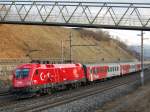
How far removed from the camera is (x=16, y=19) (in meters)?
52.0

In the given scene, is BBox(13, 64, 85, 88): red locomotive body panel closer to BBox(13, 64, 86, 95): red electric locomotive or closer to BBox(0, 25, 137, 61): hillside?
BBox(13, 64, 86, 95): red electric locomotive

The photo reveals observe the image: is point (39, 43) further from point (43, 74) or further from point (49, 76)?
point (43, 74)

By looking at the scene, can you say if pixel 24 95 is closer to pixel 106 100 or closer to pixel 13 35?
pixel 106 100

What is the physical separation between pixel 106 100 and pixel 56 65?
32.5 feet

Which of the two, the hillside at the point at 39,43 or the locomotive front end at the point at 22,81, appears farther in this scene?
the hillside at the point at 39,43

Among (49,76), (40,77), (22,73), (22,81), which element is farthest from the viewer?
(49,76)

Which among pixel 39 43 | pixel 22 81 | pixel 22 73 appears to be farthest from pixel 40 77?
pixel 39 43

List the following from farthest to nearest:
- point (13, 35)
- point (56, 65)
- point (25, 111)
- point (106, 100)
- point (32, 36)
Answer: point (32, 36)
point (13, 35)
point (56, 65)
point (106, 100)
point (25, 111)

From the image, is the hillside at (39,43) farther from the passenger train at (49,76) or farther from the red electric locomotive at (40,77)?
the red electric locomotive at (40,77)

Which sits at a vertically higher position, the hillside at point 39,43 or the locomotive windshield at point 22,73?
the hillside at point 39,43

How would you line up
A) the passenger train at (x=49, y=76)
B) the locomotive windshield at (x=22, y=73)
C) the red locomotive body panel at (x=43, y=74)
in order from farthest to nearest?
the locomotive windshield at (x=22, y=73) → the red locomotive body panel at (x=43, y=74) → the passenger train at (x=49, y=76)

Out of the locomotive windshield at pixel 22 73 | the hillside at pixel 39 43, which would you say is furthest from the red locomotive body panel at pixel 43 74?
the hillside at pixel 39 43

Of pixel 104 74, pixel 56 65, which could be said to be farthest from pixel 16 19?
pixel 104 74

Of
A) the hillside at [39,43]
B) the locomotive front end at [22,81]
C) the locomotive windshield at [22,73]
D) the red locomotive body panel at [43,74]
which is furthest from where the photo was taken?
the hillside at [39,43]
